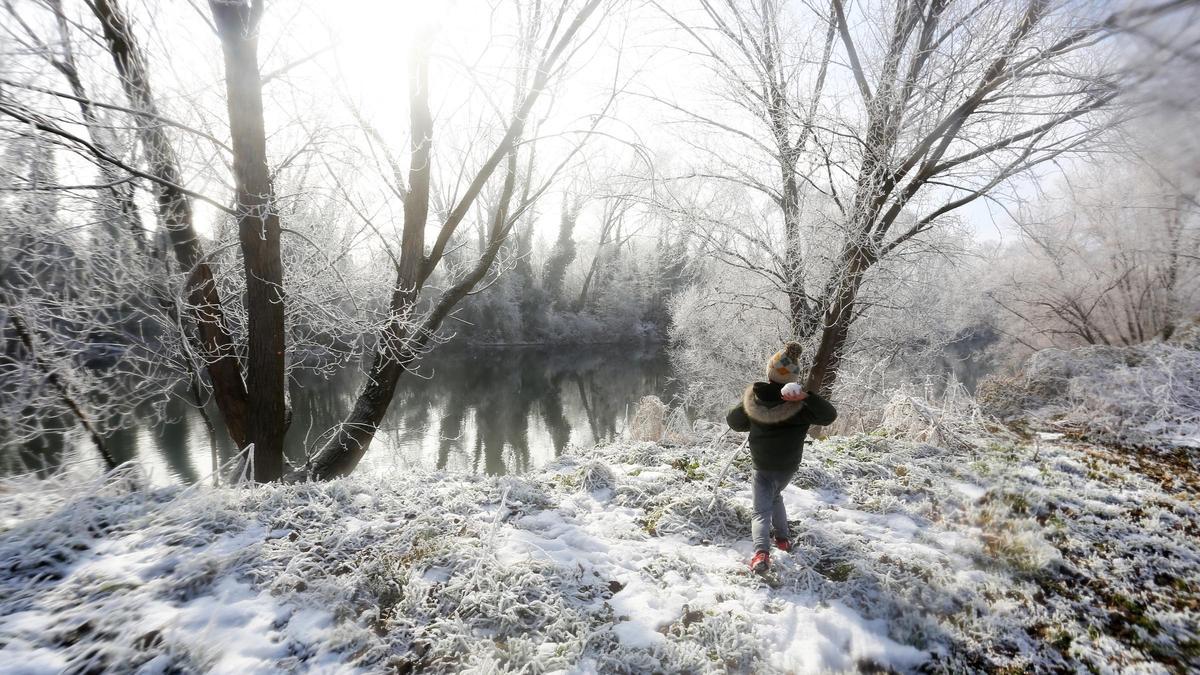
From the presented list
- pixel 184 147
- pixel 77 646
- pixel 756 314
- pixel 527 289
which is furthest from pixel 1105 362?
pixel 527 289

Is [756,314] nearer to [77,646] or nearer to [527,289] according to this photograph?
[77,646]

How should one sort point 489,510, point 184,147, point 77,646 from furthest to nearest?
point 184,147, point 489,510, point 77,646

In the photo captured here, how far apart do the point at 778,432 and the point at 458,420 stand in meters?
14.5

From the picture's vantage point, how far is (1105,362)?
715cm

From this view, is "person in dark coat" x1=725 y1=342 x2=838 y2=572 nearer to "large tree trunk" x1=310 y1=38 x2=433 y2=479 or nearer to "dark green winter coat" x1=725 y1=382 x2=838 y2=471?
"dark green winter coat" x1=725 y1=382 x2=838 y2=471

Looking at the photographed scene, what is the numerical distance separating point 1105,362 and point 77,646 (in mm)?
10814

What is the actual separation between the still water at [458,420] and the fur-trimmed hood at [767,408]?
4498mm

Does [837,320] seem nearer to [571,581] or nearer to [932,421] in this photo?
[932,421]

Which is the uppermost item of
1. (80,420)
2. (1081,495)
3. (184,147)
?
(184,147)

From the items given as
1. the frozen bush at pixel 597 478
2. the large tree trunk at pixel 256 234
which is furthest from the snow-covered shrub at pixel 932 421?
the large tree trunk at pixel 256 234

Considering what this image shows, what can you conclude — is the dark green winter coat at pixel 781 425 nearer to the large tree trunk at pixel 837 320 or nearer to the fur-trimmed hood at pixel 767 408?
the fur-trimmed hood at pixel 767 408

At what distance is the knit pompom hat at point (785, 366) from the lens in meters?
3.30

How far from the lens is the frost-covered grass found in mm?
2023

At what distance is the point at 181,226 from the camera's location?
4133 millimetres
